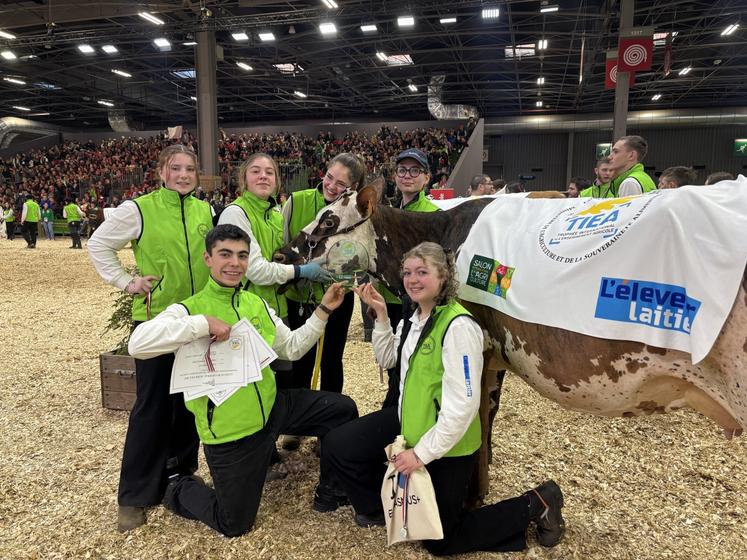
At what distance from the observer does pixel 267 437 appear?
9.34 feet

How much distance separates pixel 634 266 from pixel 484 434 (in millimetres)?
1466

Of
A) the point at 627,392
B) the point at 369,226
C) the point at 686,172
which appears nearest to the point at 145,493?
the point at 369,226

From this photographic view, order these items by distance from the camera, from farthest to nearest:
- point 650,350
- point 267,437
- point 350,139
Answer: point 350,139, point 267,437, point 650,350

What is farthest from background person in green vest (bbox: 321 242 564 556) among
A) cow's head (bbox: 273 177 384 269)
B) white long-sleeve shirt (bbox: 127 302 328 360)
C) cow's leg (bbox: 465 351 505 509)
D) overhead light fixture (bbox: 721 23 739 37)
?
overhead light fixture (bbox: 721 23 739 37)

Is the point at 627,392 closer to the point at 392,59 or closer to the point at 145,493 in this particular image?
the point at 145,493

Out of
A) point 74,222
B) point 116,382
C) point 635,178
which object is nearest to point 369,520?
point 116,382

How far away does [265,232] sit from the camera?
3.31 m

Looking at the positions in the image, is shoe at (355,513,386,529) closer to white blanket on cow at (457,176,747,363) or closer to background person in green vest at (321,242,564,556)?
background person in green vest at (321,242,564,556)

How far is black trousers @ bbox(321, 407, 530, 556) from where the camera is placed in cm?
246

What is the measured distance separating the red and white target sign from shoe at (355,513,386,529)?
47.1ft

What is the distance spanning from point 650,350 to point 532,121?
106 ft

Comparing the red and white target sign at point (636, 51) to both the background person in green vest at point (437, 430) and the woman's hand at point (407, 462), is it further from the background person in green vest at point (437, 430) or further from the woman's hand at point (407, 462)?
the woman's hand at point (407, 462)

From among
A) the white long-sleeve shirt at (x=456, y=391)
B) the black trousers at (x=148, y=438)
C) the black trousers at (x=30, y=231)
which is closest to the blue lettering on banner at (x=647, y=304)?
the white long-sleeve shirt at (x=456, y=391)

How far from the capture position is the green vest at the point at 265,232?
10.6 ft
